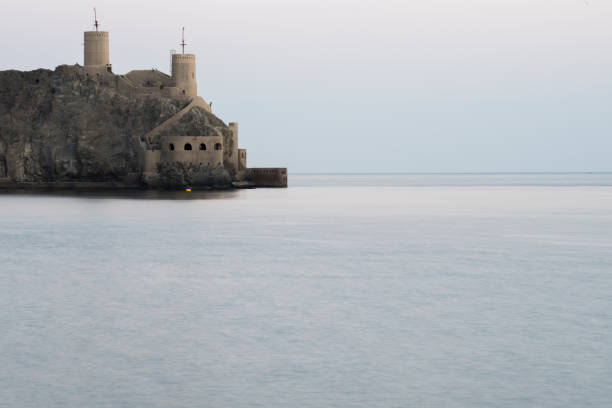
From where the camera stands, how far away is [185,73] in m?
89.5

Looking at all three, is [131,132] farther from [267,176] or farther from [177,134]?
[267,176]

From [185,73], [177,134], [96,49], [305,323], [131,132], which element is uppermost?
[96,49]

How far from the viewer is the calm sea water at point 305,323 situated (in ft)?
30.9

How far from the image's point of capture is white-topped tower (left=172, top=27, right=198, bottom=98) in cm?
8888

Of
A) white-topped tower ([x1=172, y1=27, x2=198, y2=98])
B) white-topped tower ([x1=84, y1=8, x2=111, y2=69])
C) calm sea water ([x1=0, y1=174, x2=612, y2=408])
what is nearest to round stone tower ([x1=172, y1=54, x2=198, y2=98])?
white-topped tower ([x1=172, y1=27, x2=198, y2=98])

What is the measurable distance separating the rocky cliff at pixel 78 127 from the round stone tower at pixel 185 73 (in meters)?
2.48

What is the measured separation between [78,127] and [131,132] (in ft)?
22.4

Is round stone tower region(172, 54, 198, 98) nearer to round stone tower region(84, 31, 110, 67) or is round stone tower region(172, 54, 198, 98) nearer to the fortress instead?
the fortress

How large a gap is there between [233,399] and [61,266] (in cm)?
1408

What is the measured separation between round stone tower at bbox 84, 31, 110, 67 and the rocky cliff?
172cm

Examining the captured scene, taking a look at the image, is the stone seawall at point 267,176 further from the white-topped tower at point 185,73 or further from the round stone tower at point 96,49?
the round stone tower at point 96,49

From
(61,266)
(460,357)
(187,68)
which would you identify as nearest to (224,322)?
(460,357)

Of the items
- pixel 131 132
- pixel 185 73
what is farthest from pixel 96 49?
pixel 185 73

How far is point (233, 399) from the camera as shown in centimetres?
904
